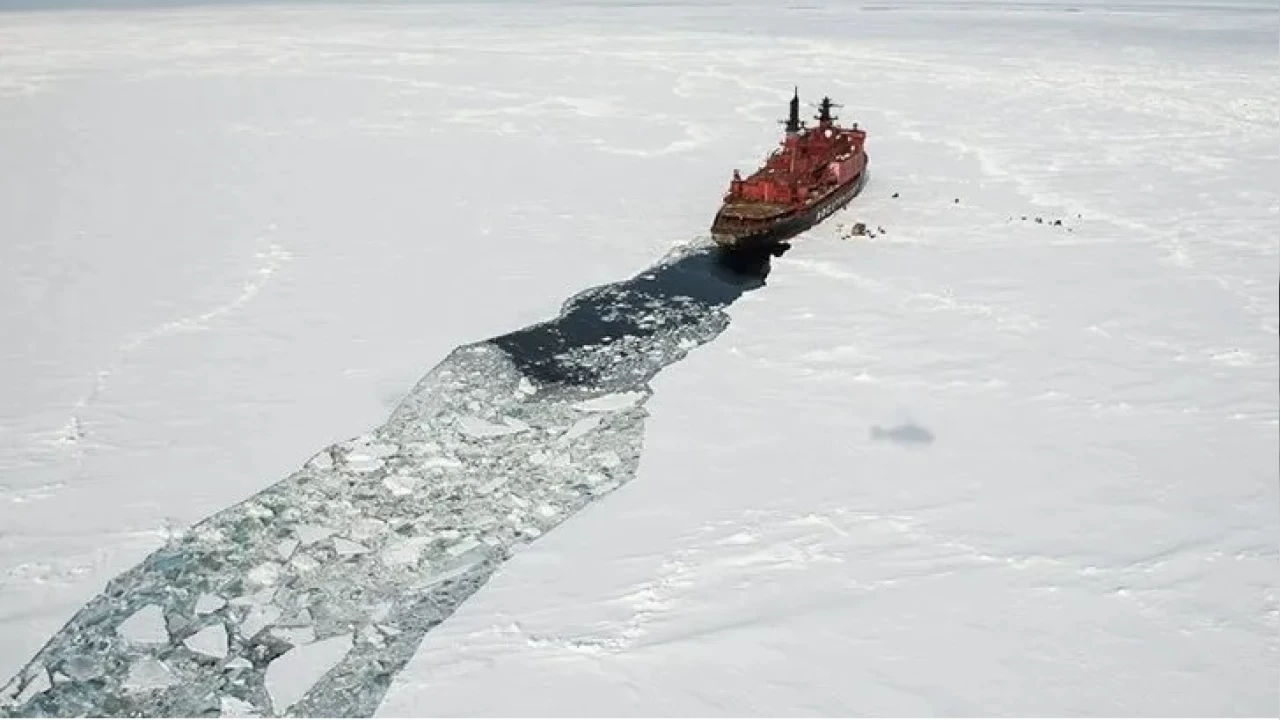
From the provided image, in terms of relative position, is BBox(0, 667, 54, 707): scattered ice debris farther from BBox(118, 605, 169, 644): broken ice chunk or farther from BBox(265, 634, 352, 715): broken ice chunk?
BBox(265, 634, 352, 715): broken ice chunk

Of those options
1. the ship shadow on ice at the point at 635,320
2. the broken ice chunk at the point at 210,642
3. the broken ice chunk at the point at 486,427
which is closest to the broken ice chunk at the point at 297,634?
the broken ice chunk at the point at 210,642

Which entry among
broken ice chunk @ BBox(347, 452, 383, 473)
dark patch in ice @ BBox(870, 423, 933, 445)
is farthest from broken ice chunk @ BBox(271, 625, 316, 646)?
dark patch in ice @ BBox(870, 423, 933, 445)

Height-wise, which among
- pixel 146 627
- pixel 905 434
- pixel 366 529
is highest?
pixel 905 434

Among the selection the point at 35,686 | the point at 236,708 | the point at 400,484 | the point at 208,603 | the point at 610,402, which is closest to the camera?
the point at 236,708

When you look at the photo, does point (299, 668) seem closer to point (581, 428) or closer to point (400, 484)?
point (400, 484)

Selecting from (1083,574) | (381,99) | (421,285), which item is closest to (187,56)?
(381,99)

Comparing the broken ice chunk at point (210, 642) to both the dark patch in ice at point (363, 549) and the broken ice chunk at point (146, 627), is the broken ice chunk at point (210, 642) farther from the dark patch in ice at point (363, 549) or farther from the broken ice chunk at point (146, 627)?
the broken ice chunk at point (146, 627)

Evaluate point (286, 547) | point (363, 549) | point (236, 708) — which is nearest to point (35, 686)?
point (236, 708)
